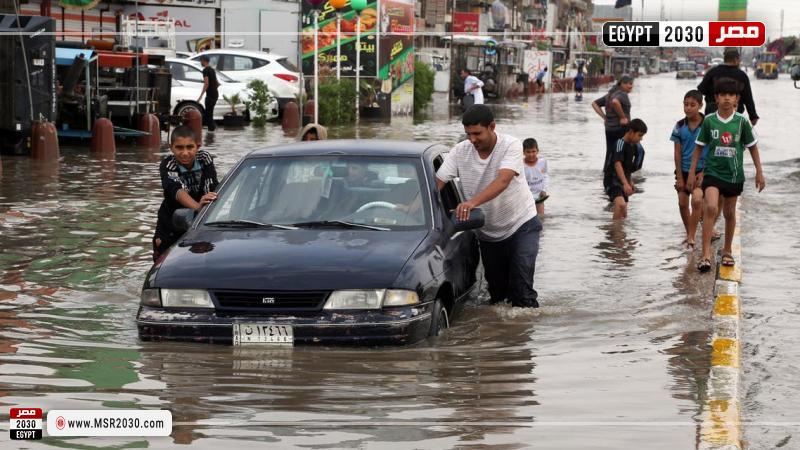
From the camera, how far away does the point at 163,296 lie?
8.12m

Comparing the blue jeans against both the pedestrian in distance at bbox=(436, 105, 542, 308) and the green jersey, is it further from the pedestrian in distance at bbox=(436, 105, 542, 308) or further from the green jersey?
the green jersey

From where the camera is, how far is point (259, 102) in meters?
32.4

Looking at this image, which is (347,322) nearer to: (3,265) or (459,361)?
(459,361)

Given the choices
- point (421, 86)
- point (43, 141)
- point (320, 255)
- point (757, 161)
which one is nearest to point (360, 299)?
point (320, 255)

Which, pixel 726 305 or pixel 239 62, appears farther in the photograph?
pixel 239 62

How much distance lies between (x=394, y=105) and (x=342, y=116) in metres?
3.91

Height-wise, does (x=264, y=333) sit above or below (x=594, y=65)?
below

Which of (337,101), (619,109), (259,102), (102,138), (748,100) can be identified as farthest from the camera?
(337,101)

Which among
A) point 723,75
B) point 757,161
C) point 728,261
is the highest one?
point 723,75

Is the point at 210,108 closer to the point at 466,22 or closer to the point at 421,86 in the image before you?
the point at 421,86

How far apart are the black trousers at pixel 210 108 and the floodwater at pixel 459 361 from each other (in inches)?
617

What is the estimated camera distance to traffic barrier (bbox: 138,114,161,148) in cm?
2619

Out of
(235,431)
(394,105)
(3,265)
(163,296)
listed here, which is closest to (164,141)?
(394,105)

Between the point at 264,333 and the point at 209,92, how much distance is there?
23.2 metres
